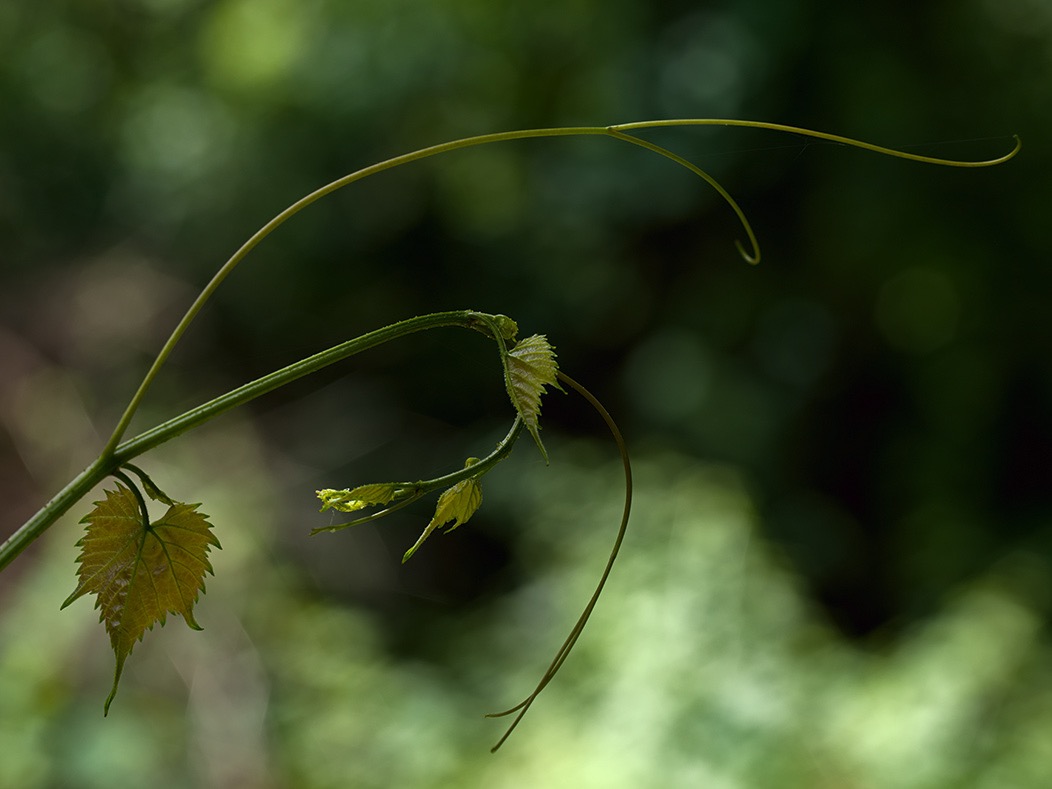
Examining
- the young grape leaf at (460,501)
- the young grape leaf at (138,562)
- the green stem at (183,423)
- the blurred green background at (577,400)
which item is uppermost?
the green stem at (183,423)

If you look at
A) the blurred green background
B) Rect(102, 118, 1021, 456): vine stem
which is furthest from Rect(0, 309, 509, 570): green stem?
the blurred green background

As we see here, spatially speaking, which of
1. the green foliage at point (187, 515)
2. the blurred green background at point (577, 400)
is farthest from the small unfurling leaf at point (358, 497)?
the blurred green background at point (577, 400)

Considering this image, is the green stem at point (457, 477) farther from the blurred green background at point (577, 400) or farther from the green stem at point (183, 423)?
the blurred green background at point (577, 400)

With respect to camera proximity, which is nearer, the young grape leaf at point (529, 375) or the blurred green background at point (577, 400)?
the young grape leaf at point (529, 375)

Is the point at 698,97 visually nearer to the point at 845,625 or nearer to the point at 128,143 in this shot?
the point at 845,625

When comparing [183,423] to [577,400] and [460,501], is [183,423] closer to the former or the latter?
[460,501]

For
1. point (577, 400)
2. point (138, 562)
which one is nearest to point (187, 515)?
point (138, 562)

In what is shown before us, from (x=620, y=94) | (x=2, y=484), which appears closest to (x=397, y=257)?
(x=620, y=94)
